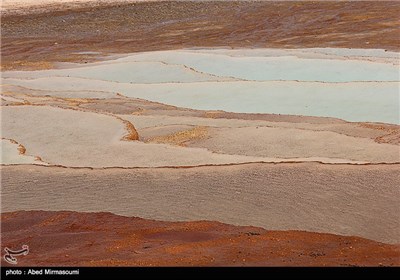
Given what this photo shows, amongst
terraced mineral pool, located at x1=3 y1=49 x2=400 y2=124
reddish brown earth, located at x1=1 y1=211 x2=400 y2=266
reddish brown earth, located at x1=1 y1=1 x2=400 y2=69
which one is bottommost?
reddish brown earth, located at x1=1 y1=1 x2=400 y2=69

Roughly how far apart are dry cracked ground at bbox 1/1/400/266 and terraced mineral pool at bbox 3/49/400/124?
0.06 meters

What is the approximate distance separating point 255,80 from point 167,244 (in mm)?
11119

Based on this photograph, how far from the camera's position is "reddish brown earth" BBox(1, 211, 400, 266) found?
5.66 metres

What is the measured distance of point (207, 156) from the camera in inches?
377

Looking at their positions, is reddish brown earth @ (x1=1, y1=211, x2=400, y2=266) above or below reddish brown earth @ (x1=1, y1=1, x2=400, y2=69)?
above

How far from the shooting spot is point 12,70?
21703 millimetres

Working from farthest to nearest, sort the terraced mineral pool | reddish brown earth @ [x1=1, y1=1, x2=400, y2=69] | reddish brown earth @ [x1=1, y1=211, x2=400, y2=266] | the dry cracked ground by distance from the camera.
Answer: reddish brown earth @ [x1=1, y1=1, x2=400, y2=69]
the terraced mineral pool
the dry cracked ground
reddish brown earth @ [x1=1, y1=211, x2=400, y2=266]

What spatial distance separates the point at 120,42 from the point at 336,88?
1386cm

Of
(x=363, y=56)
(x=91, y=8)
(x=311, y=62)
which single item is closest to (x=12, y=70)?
(x=311, y=62)

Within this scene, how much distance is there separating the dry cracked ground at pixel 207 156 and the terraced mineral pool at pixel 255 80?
0.06 metres

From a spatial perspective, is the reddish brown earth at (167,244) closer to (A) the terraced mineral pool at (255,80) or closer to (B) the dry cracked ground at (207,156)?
(B) the dry cracked ground at (207,156)

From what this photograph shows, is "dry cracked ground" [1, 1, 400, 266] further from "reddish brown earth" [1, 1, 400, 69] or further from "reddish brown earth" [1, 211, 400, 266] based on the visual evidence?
"reddish brown earth" [1, 1, 400, 69]

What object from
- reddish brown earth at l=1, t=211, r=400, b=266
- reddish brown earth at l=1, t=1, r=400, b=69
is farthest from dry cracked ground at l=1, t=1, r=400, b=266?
reddish brown earth at l=1, t=1, r=400, b=69
